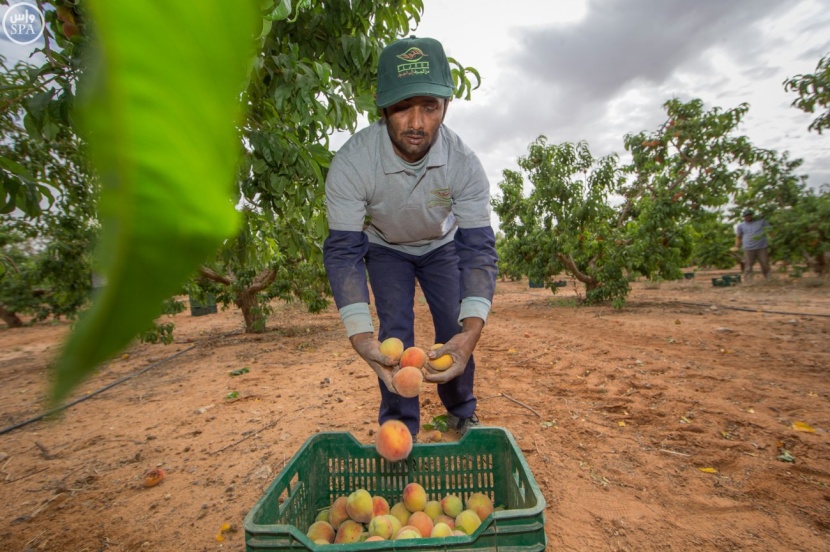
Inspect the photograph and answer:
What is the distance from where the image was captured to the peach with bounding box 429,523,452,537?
1942 millimetres

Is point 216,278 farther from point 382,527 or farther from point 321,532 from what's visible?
point 382,527

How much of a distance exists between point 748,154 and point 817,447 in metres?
12.2

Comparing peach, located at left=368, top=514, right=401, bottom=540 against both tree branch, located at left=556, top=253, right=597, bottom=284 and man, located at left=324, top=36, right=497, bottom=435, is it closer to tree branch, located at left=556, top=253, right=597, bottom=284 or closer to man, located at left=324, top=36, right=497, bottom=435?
man, located at left=324, top=36, right=497, bottom=435

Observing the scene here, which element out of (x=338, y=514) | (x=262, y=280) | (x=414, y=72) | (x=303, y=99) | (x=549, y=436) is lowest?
(x=549, y=436)

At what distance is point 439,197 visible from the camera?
2574 mm

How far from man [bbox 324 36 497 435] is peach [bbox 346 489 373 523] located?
0.52 metres

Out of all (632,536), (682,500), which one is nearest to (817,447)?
(682,500)

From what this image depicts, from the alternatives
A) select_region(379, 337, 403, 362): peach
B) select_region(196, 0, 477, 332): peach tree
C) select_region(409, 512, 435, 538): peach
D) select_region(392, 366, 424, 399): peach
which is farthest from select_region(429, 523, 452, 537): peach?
select_region(196, 0, 477, 332): peach tree

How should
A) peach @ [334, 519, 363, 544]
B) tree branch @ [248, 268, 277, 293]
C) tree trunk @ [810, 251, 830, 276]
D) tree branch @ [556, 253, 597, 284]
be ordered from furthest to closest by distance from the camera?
tree trunk @ [810, 251, 830, 276] < tree branch @ [556, 253, 597, 284] < tree branch @ [248, 268, 277, 293] < peach @ [334, 519, 363, 544]

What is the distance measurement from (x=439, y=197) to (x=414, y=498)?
61.3 inches

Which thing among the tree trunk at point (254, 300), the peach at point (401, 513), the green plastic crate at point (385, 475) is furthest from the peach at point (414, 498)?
the tree trunk at point (254, 300)

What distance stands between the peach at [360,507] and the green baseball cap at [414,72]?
1.82m

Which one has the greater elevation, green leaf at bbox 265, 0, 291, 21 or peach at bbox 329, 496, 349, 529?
green leaf at bbox 265, 0, 291, 21

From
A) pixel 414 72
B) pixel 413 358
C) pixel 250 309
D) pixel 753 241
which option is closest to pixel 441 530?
pixel 413 358
